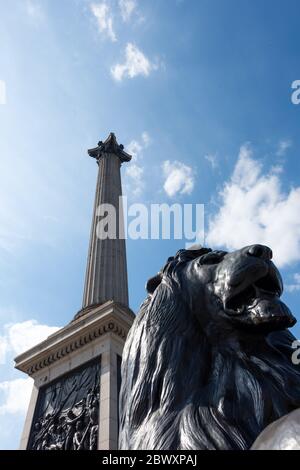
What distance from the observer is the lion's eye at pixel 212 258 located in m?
2.39

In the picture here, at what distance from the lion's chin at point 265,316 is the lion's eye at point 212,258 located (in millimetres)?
349

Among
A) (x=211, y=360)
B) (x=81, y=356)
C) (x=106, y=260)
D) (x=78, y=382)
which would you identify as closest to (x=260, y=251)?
(x=211, y=360)

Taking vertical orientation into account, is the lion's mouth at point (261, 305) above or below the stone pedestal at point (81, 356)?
below

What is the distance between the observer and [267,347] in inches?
83.9

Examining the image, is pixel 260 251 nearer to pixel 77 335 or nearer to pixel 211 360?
pixel 211 360

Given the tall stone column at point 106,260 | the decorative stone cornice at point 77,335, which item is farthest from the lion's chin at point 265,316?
the tall stone column at point 106,260

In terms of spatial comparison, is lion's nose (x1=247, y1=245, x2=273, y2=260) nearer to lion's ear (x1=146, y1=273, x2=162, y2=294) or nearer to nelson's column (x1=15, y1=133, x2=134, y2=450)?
lion's ear (x1=146, y1=273, x2=162, y2=294)

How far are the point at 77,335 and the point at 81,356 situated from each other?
1.30 ft

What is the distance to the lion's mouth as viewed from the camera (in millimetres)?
2003

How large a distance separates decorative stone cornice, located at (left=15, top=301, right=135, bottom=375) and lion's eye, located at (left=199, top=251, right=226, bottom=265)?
6.66m

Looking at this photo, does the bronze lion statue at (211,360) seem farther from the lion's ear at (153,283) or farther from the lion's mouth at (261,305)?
the lion's ear at (153,283)

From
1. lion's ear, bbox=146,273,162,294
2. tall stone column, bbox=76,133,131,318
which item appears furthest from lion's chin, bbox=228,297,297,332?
tall stone column, bbox=76,133,131,318
